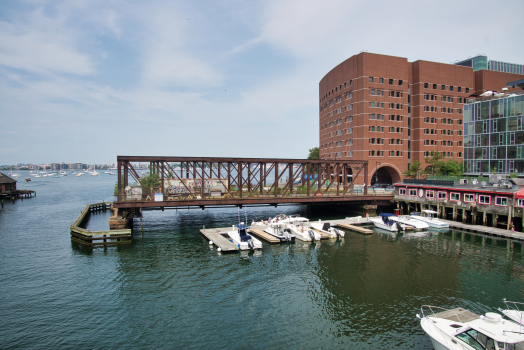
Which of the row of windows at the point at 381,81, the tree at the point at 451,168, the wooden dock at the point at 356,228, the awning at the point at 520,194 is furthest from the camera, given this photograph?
the row of windows at the point at 381,81

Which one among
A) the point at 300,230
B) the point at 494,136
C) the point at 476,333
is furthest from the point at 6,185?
the point at 494,136

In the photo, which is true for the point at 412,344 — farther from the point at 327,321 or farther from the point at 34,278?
the point at 34,278

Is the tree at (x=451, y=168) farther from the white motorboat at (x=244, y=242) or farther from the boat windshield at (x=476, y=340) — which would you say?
the boat windshield at (x=476, y=340)

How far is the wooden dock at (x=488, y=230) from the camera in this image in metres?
41.2

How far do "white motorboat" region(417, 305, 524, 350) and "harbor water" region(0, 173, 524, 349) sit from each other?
5.97 feet

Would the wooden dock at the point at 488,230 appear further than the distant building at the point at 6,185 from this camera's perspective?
No

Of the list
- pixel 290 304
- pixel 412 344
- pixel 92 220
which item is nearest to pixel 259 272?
pixel 290 304

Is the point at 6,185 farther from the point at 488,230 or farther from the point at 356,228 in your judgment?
the point at 488,230

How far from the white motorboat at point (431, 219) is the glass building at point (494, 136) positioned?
27432 mm

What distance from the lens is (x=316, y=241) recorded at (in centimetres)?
4262

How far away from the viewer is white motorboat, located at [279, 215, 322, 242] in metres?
42.7

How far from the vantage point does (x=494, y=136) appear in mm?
72062

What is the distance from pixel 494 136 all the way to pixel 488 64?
132 metres

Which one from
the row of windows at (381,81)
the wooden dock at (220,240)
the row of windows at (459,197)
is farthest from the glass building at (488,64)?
the wooden dock at (220,240)
